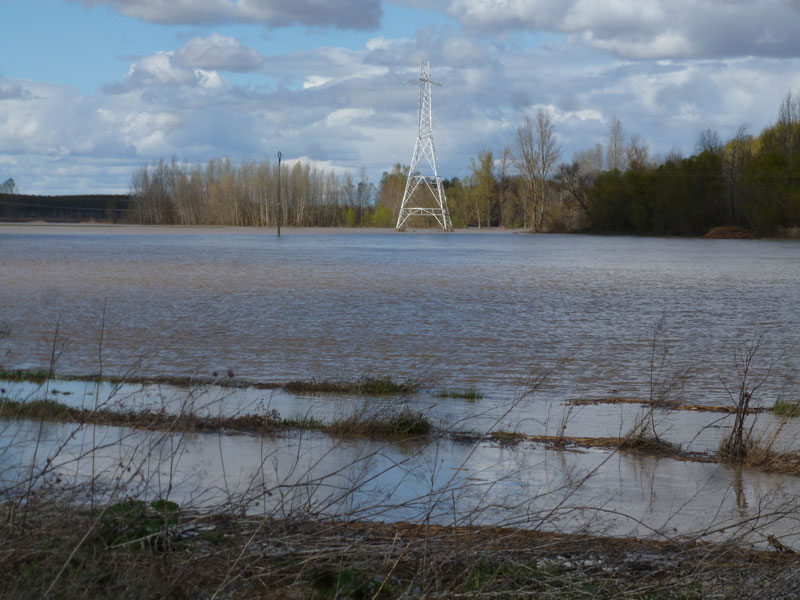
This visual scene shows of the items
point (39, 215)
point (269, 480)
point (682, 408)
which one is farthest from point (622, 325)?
point (39, 215)

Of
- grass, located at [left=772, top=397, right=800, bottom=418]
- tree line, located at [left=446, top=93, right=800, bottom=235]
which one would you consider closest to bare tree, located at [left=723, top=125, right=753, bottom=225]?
tree line, located at [left=446, top=93, right=800, bottom=235]

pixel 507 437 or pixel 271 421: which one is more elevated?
pixel 271 421

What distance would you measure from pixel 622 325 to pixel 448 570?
1394 centimetres

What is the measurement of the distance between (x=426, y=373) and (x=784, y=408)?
449cm

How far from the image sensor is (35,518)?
3.69 metres

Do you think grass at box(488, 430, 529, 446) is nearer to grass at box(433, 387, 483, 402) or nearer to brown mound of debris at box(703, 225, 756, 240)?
grass at box(433, 387, 483, 402)

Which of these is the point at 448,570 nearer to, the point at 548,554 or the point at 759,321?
the point at 548,554

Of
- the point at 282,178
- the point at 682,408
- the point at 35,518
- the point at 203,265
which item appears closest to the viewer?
the point at 35,518

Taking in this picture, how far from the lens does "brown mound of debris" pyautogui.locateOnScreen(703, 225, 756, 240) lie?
3017 inches

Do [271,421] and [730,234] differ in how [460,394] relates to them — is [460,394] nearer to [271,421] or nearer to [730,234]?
[271,421]

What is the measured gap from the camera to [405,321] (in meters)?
17.2

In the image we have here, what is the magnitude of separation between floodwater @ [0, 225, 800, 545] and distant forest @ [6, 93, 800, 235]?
52085mm

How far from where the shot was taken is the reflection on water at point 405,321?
1166 cm

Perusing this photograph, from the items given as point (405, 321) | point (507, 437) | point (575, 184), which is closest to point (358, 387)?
Answer: point (507, 437)
